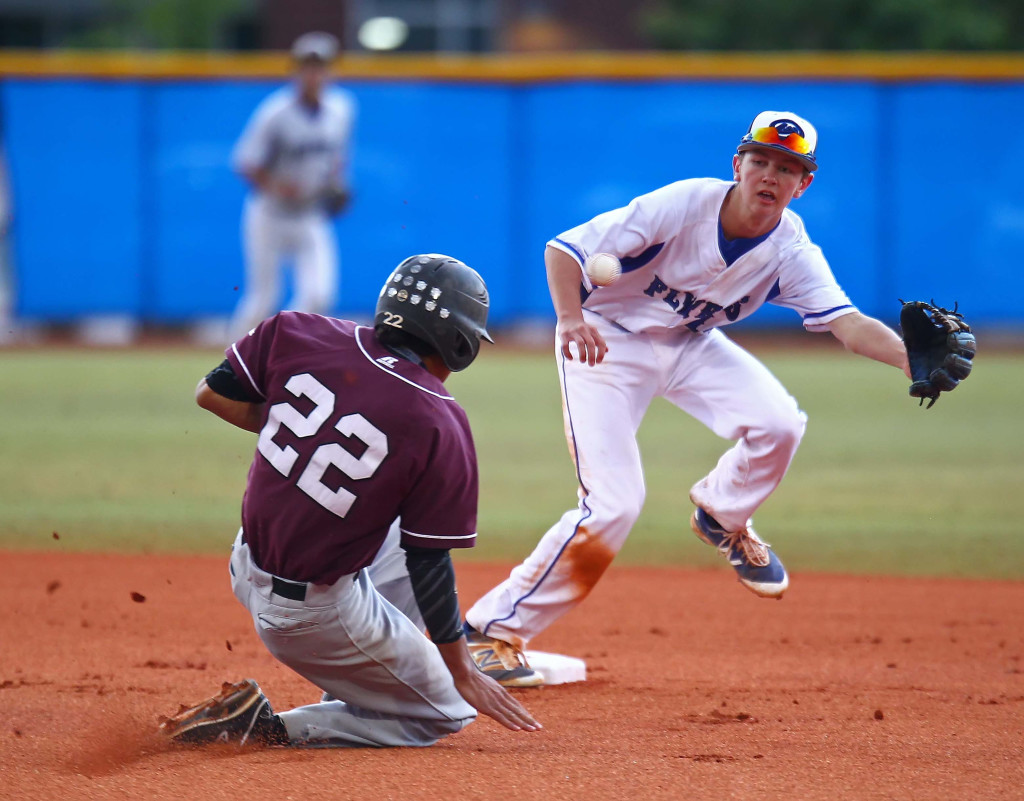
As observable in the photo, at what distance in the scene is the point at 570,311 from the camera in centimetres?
398

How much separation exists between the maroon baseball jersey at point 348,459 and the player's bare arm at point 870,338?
1.64 meters

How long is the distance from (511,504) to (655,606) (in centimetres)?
197

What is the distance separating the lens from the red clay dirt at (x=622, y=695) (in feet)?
10.1

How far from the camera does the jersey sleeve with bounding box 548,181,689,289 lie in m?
4.11

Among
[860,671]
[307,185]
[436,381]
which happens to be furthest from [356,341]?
[307,185]

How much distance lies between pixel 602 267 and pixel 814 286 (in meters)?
0.77

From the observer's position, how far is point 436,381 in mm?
3197

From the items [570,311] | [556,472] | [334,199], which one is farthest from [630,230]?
[334,199]

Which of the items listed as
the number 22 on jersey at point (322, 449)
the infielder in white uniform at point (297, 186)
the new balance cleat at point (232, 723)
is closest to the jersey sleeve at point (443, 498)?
the number 22 on jersey at point (322, 449)

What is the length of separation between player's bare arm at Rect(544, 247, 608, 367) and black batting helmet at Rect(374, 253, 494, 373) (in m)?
0.66

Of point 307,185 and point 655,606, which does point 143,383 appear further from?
point 655,606

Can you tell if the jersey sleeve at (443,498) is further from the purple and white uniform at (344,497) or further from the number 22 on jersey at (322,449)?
the number 22 on jersey at (322,449)

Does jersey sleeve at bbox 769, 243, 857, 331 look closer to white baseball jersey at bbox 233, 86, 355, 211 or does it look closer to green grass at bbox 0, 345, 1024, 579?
green grass at bbox 0, 345, 1024, 579

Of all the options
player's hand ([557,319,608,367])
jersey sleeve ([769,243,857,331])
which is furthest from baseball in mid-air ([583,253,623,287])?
jersey sleeve ([769,243,857,331])
